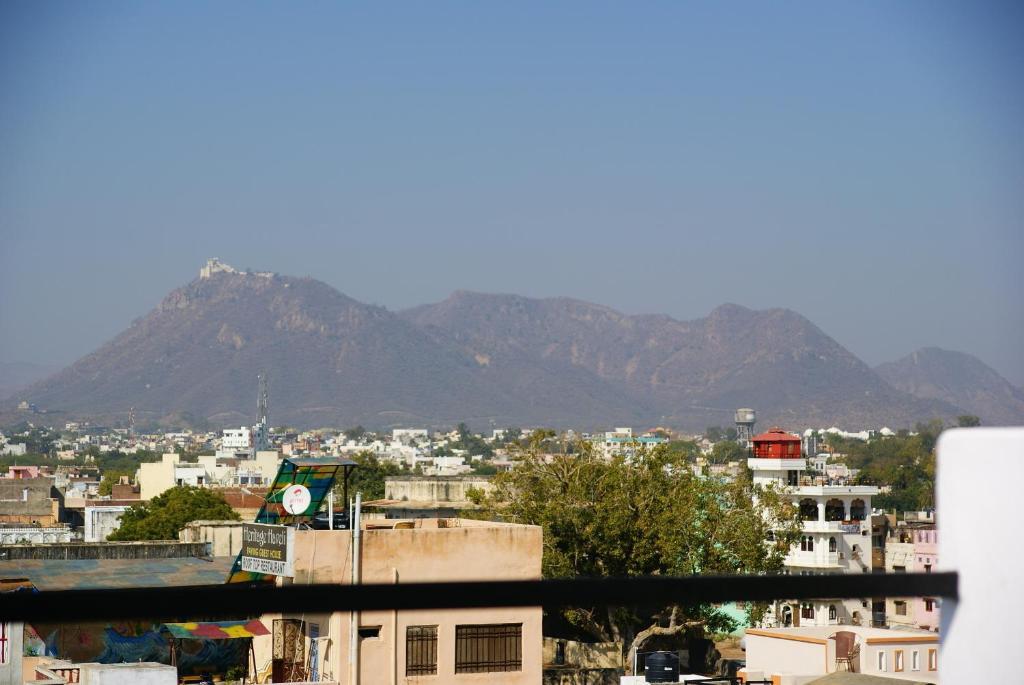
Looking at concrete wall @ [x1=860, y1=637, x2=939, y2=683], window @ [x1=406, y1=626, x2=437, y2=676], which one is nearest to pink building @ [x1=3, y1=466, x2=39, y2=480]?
concrete wall @ [x1=860, y1=637, x2=939, y2=683]

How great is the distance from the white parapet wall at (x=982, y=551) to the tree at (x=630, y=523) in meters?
20.2

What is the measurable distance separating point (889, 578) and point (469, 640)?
12.3 meters

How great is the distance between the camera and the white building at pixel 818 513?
3619 cm

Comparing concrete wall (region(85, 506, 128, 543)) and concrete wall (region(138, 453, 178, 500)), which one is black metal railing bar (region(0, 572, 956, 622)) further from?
concrete wall (region(138, 453, 178, 500))

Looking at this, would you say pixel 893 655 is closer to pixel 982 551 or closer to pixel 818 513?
pixel 982 551

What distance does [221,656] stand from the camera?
16094 mm

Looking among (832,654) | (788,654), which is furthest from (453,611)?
(788,654)

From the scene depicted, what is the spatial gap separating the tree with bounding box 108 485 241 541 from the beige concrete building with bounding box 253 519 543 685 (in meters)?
23.7

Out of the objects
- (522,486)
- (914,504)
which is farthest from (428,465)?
(522,486)

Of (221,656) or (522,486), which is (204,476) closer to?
(522,486)

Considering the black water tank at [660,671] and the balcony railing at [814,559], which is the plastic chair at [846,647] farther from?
the balcony railing at [814,559]

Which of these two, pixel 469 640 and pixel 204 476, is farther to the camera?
pixel 204 476

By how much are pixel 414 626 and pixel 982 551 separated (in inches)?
486

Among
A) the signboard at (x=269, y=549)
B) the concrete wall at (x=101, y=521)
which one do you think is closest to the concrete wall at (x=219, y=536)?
the signboard at (x=269, y=549)
